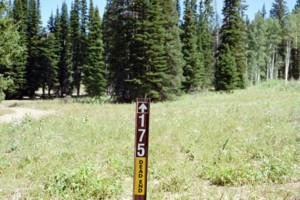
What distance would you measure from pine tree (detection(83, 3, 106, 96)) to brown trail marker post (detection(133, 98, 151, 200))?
44538mm

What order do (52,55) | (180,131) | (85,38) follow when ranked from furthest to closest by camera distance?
(85,38), (52,55), (180,131)

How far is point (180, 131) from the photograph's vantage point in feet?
41.5

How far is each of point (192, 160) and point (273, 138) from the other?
3.07 m

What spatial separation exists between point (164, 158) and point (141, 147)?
5.27m

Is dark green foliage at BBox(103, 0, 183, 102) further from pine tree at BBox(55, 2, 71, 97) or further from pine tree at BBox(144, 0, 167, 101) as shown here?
pine tree at BBox(55, 2, 71, 97)

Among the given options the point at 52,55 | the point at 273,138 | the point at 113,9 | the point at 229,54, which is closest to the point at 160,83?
the point at 113,9

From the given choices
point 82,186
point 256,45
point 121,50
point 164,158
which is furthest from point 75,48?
point 82,186

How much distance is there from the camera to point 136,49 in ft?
108

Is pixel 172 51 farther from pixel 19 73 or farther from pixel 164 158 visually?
pixel 19 73

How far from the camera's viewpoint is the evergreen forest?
1272 inches

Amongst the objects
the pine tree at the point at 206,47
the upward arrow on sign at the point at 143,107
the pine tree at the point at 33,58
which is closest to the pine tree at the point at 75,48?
the pine tree at the point at 33,58

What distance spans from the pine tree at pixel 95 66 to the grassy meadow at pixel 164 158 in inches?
1320

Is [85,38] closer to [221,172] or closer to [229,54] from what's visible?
[229,54]

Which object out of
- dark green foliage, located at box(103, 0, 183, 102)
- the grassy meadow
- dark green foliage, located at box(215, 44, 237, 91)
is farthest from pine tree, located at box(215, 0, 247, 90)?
the grassy meadow
